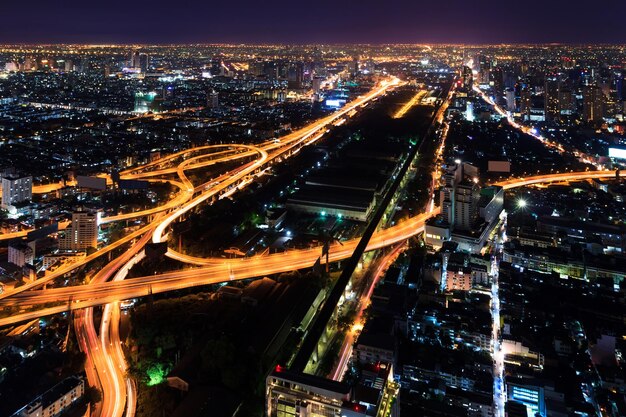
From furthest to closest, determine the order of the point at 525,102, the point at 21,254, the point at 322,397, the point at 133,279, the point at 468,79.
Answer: the point at 468,79, the point at 525,102, the point at 21,254, the point at 133,279, the point at 322,397

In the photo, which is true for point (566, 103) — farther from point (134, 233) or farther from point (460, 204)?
point (134, 233)

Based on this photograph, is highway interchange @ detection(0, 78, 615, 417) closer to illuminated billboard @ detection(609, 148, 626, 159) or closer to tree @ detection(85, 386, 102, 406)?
tree @ detection(85, 386, 102, 406)

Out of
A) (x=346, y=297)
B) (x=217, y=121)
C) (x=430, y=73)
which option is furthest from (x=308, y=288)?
(x=430, y=73)

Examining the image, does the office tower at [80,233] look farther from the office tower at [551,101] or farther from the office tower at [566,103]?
the office tower at [566,103]

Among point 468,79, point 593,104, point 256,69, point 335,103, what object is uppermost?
point 256,69

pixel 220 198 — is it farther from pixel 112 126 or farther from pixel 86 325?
pixel 112 126

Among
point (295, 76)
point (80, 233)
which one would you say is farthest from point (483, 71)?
point (80, 233)

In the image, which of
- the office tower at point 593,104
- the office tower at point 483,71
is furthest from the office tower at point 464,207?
the office tower at point 483,71
